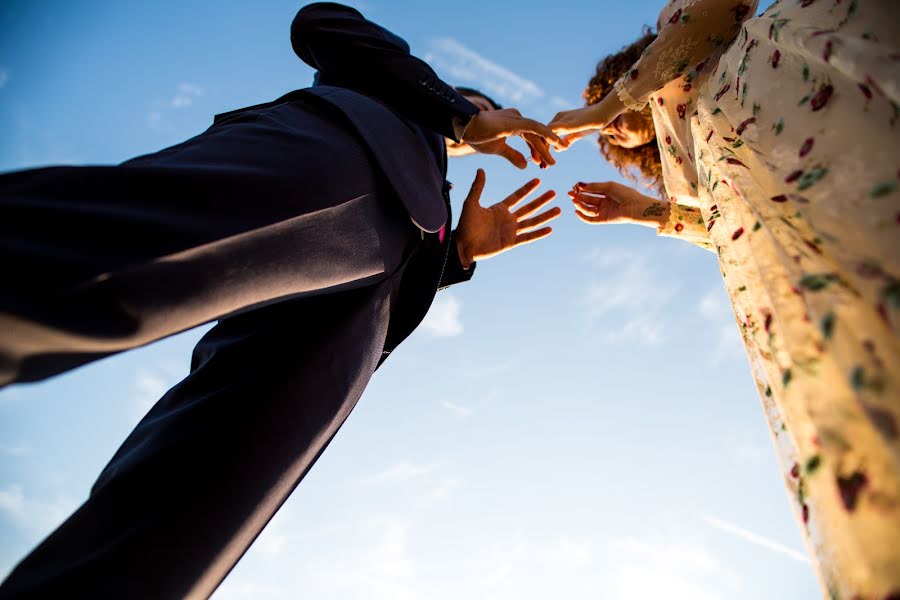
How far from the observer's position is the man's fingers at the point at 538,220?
1972mm

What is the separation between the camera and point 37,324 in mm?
652

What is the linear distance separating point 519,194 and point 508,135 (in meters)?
0.43

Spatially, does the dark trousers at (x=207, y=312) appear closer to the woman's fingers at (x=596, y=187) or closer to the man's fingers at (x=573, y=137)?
the man's fingers at (x=573, y=137)

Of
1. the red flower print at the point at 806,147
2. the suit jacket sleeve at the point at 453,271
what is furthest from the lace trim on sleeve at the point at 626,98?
the red flower print at the point at 806,147

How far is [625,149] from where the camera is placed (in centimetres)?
236

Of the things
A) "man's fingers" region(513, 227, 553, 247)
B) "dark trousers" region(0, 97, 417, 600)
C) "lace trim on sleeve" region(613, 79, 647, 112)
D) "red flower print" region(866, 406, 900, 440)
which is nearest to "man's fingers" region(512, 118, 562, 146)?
"lace trim on sleeve" region(613, 79, 647, 112)

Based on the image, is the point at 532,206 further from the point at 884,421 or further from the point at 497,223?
the point at 884,421

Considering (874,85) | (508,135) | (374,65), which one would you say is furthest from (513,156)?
(874,85)

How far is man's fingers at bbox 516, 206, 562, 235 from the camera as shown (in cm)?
197

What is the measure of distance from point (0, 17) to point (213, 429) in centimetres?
840

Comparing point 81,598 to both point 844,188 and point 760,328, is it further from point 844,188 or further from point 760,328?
point 844,188

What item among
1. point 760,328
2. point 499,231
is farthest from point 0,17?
point 760,328

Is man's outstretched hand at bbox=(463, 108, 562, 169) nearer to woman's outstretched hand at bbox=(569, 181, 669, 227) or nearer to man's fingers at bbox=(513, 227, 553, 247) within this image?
man's fingers at bbox=(513, 227, 553, 247)

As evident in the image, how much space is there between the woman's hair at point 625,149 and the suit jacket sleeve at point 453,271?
41.4 inches
